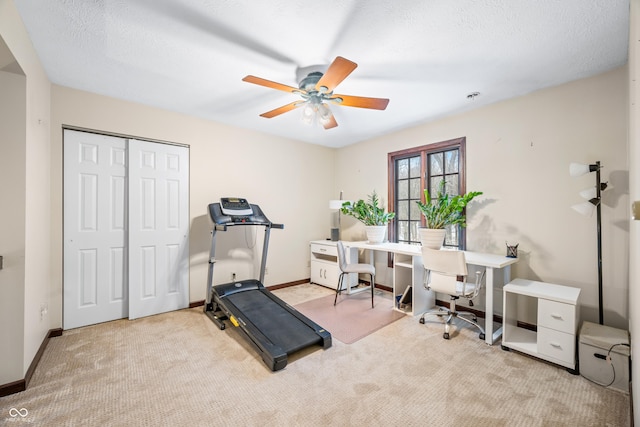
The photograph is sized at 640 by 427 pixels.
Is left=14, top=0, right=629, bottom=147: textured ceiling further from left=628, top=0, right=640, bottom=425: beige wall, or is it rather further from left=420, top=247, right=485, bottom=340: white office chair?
left=420, top=247, right=485, bottom=340: white office chair

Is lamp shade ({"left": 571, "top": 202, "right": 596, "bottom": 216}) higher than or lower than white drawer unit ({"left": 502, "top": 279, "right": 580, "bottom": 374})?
higher

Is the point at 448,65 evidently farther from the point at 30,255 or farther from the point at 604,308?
the point at 30,255

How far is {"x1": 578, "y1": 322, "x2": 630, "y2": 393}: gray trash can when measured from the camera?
188cm

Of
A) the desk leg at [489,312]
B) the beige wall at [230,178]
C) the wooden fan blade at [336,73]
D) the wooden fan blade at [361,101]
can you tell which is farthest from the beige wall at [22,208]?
the desk leg at [489,312]

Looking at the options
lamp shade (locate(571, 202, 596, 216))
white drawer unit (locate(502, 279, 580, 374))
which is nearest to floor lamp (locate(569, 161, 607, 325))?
lamp shade (locate(571, 202, 596, 216))

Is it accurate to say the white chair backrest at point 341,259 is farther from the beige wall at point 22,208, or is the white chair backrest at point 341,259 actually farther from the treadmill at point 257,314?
the beige wall at point 22,208

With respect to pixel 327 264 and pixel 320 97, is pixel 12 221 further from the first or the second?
pixel 327 264

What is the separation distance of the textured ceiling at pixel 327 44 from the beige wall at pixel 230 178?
297mm

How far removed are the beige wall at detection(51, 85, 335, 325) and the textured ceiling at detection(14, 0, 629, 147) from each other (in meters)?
0.30

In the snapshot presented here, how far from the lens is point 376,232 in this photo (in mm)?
3979

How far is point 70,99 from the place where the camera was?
9.23 feet

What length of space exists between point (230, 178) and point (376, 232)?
91.8 inches

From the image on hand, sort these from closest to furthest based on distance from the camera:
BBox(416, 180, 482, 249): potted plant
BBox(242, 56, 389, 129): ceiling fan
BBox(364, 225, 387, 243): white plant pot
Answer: BBox(242, 56, 389, 129): ceiling fan, BBox(416, 180, 482, 249): potted plant, BBox(364, 225, 387, 243): white plant pot

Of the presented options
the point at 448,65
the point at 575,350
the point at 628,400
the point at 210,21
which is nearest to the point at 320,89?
the point at 210,21
